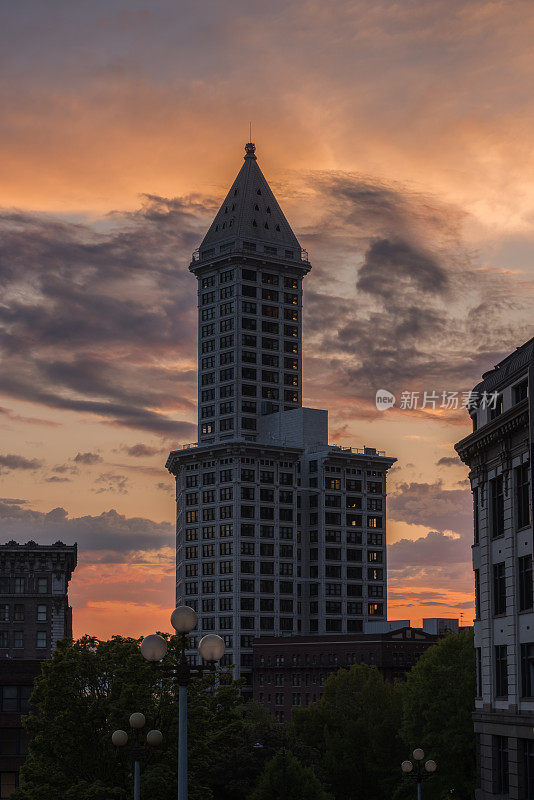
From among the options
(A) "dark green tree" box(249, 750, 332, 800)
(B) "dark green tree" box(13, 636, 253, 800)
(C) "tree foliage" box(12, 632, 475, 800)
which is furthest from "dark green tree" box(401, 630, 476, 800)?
(B) "dark green tree" box(13, 636, 253, 800)

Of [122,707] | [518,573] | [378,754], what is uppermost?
[518,573]

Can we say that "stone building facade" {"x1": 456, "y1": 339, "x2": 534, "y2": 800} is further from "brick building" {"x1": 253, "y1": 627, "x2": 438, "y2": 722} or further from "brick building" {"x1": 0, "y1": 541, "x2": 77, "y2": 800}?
"brick building" {"x1": 0, "y1": 541, "x2": 77, "y2": 800}

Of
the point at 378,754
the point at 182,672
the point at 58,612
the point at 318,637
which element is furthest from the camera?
the point at 318,637

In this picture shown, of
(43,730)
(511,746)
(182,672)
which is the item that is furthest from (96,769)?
(182,672)

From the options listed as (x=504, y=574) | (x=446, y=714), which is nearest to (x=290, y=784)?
(x=446, y=714)

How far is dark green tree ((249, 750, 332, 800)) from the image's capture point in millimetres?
79125

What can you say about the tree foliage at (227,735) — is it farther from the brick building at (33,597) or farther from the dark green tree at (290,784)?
the brick building at (33,597)

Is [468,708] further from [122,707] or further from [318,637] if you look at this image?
[318,637]

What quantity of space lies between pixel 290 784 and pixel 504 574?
2309 centimetres

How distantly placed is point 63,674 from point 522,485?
2610 centimetres

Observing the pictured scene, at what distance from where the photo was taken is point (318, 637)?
198875 millimetres

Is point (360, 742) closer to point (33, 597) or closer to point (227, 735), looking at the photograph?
point (227, 735)

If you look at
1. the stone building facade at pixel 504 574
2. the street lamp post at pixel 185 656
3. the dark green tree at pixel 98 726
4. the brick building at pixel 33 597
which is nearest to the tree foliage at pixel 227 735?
the dark green tree at pixel 98 726

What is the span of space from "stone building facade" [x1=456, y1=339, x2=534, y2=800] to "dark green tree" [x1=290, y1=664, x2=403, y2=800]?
36920 millimetres
